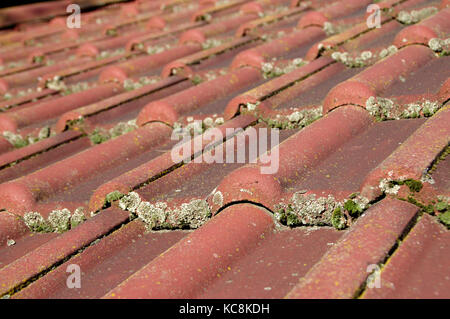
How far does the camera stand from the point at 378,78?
99.7 inches

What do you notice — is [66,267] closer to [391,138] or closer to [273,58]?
[391,138]

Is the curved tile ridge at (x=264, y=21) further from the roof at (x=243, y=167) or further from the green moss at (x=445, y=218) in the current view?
the green moss at (x=445, y=218)

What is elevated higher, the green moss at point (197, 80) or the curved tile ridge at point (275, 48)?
the curved tile ridge at point (275, 48)

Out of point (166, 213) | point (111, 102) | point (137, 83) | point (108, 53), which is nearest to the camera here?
point (166, 213)

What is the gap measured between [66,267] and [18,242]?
0.53 m

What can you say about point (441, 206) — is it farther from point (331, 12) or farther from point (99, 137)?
point (331, 12)

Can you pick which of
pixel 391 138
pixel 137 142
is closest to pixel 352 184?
pixel 391 138

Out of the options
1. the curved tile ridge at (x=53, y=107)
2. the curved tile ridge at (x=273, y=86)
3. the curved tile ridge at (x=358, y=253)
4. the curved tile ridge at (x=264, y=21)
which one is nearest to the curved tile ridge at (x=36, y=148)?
Answer: the curved tile ridge at (x=53, y=107)

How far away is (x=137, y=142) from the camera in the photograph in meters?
2.72

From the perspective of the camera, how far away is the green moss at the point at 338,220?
64.9 inches
